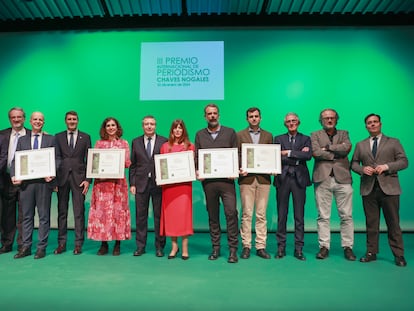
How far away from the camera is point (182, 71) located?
640cm

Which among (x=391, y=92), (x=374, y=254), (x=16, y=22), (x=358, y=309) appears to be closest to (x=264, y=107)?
(x=391, y=92)

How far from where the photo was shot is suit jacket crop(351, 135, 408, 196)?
406 cm

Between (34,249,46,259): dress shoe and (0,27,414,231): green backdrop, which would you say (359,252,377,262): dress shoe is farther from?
(34,249,46,259): dress shoe

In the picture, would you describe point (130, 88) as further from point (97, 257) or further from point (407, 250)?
point (407, 250)

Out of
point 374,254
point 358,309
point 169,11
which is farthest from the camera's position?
point 169,11

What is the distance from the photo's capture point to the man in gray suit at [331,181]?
14.0 ft

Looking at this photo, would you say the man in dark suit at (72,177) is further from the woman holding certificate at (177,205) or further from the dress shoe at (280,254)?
the dress shoe at (280,254)

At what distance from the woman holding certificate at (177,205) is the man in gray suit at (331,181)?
1578 mm

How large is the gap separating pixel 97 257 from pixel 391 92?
5570 mm

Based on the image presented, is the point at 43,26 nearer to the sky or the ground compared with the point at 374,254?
nearer to the sky

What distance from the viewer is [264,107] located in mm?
6375

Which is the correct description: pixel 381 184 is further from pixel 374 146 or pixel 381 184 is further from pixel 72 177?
pixel 72 177

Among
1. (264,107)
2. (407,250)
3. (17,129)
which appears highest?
(264,107)

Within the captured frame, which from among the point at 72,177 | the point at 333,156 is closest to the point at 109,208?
the point at 72,177
